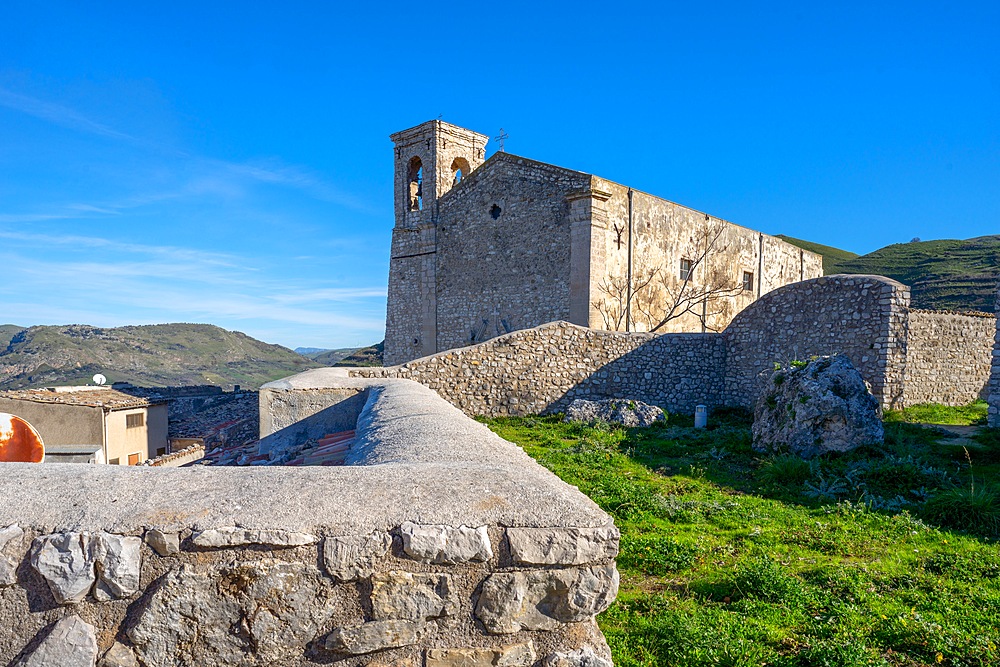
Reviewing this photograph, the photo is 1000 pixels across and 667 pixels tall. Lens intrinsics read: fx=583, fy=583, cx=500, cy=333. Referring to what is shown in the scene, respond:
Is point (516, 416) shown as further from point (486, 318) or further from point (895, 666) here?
point (895, 666)

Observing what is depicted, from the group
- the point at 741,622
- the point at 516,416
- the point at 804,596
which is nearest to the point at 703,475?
the point at 804,596

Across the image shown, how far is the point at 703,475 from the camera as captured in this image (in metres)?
8.00

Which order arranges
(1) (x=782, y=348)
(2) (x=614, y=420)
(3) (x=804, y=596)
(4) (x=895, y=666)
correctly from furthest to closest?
(1) (x=782, y=348) < (2) (x=614, y=420) < (3) (x=804, y=596) < (4) (x=895, y=666)

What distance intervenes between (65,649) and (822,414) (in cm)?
924

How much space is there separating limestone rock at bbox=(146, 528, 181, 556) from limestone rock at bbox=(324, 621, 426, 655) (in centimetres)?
57

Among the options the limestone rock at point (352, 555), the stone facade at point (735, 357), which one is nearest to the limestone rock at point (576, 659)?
the limestone rock at point (352, 555)

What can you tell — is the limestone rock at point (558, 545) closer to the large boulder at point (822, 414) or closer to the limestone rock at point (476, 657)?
the limestone rock at point (476, 657)

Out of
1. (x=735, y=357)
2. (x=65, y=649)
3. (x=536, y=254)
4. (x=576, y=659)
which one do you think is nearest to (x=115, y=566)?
(x=65, y=649)

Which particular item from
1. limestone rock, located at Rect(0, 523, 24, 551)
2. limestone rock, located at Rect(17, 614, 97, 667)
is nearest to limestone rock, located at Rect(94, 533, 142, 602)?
limestone rock, located at Rect(17, 614, 97, 667)

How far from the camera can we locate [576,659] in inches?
78.7

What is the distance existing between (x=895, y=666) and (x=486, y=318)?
1570 cm

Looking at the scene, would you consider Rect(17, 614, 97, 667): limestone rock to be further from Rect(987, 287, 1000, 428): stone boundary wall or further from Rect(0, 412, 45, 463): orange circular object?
Rect(987, 287, 1000, 428): stone boundary wall

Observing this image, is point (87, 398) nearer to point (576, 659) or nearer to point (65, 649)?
point (65, 649)

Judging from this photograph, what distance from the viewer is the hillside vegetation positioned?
42634 millimetres
